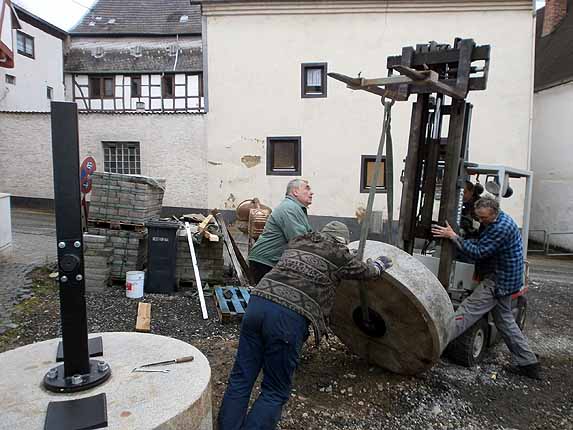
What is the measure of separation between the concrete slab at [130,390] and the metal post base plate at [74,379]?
0.11 feet

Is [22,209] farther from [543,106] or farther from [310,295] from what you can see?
[543,106]

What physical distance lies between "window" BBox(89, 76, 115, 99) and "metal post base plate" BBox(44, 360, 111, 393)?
80.3ft

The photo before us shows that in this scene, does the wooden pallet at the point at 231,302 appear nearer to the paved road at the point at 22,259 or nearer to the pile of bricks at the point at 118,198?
the pile of bricks at the point at 118,198

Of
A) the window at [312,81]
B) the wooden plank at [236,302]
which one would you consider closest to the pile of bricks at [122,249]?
the wooden plank at [236,302]

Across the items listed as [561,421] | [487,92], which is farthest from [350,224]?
[561,421]

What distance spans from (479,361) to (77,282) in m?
4.17

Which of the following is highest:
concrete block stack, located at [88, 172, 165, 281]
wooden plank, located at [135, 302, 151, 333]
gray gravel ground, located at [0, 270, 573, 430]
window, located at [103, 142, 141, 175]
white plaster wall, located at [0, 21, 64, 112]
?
white plaster wall, located at [0, 21, 64, 112]

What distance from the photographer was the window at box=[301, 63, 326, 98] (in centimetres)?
1428

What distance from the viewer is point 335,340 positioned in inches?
213

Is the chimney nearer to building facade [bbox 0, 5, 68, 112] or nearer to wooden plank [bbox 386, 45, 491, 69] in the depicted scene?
wooden plank [bbox 386, 45, 491, 69]

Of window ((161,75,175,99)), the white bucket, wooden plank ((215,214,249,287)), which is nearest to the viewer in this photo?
the white bucket

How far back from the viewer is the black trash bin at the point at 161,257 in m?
6.96

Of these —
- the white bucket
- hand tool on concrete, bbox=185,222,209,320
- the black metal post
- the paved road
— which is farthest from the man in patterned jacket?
the white bucket

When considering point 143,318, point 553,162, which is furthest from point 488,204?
point 553,162
